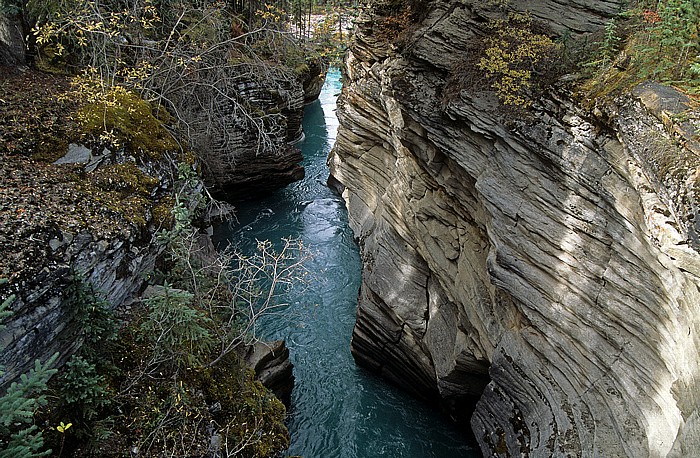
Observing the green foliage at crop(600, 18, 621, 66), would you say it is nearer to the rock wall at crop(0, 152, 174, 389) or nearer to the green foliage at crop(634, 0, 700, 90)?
the green foliage at crop(634, 0, 700, 90)

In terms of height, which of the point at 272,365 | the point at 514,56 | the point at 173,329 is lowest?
the point at 272,365

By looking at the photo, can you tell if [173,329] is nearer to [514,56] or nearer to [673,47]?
[514,56]

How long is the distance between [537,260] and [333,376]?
6.61 meters

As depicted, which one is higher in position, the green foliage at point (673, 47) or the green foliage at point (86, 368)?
the green foliage at point (673, 47)

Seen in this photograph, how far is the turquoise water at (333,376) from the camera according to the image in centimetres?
1008

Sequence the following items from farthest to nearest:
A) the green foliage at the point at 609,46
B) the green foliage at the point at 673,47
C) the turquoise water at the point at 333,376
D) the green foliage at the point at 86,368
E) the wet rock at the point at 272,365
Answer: the turquoise water at the point at 333,376, the wet rock at the point at 272,365, the green foliage at the point at 609,46, the green foliage at the point at 673,47, the green foliage at the point at 86,368

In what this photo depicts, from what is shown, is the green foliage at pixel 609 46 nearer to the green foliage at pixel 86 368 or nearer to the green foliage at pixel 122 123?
the green foliage at pixel 122 123

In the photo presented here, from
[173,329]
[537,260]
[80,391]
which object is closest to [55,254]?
[80,391]

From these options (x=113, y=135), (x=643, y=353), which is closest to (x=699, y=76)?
(x=643, y=353)

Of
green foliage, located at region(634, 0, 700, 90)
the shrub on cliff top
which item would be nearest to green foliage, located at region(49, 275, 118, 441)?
the shrub on cliff top

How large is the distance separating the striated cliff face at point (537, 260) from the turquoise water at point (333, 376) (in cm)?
64

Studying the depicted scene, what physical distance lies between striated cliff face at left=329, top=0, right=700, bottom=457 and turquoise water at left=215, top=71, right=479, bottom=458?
641 mm

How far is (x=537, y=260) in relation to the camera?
6.66 m

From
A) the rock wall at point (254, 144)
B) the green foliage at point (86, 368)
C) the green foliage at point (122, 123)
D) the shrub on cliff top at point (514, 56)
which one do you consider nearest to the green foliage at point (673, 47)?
the shrub on cliff top at point (514, 56)
